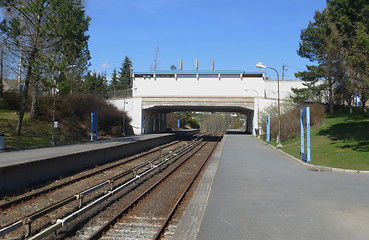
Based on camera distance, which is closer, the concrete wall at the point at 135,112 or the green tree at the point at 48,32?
the green tree at the point at 48,32

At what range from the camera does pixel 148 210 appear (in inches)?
332

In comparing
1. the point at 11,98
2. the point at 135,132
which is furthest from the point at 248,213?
the point at 135,132

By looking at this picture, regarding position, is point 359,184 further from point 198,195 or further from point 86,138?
point 86,138

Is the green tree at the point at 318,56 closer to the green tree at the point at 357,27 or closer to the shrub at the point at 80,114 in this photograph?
the green tree at the point at 357,27

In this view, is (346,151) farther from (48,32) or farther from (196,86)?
(196,86)

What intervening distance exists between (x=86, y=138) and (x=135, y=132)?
17.2m

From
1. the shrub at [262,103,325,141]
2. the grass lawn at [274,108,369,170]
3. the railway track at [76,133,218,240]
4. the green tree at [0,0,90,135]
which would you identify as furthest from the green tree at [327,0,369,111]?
the green tree at [0,0,90,135]

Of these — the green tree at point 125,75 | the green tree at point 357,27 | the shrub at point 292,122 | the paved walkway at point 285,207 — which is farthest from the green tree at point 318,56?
the green tree at point 125,75

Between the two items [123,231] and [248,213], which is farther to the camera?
[248,213]

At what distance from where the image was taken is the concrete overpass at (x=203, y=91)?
4791 cm

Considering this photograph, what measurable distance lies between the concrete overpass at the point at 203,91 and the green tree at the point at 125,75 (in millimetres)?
44452

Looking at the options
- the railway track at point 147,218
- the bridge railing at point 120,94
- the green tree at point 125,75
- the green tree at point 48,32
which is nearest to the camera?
the railway track at point 147,218

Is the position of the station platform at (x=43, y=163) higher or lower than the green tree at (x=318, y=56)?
lower

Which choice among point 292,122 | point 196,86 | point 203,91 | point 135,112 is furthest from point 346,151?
point 135,112
